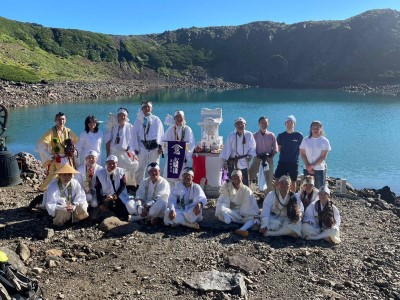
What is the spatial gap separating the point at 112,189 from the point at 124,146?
176cm

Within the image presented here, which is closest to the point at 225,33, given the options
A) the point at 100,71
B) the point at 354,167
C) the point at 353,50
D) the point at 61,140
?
the point at 353,50

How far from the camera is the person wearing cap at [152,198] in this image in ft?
26.0

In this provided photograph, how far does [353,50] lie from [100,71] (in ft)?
198

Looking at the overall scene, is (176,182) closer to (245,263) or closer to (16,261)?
(245,263)

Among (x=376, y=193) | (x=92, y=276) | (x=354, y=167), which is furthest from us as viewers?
(x=354, y=167)

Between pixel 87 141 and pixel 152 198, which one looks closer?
pixel 152 198

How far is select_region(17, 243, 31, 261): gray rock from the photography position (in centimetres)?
631

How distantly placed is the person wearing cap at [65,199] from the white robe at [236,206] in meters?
2.49

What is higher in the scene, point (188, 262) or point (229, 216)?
point (229, 216)

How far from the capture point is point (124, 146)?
32.1ft

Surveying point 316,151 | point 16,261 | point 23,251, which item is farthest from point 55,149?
point 316,151

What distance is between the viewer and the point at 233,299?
549cm

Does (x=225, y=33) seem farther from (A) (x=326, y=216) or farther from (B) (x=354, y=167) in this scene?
(A) (x=326, y=216)

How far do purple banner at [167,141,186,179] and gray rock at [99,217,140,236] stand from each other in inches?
95.5
